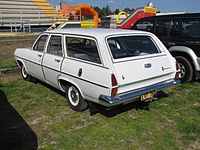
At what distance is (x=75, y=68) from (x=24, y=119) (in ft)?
4.59

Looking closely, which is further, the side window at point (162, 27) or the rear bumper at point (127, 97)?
the side window at point (162, 27)

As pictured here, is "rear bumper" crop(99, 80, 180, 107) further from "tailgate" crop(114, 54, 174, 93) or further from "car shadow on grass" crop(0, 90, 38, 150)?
"car shadow on grass" crop(0, 90, 38, 150)

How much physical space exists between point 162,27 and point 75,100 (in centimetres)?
386

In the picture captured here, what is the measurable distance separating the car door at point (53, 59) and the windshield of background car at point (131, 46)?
1167mm

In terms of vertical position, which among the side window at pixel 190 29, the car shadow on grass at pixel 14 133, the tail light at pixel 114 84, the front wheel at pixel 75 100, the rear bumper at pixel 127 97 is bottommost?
the car shadow on grass at pixel 14 133

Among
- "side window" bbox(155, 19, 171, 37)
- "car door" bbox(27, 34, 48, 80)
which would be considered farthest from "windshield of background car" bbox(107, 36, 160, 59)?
"side window" bbox(155, 19, 171, 37)

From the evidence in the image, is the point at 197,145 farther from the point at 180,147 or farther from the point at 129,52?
the point at 129,52

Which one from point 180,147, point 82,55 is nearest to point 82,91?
point 82,55

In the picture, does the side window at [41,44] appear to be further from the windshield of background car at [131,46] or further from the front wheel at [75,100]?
the windshield of background car at [131,46]

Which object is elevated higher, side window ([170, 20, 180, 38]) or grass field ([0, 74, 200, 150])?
side window ([170, 20, 180, 38])

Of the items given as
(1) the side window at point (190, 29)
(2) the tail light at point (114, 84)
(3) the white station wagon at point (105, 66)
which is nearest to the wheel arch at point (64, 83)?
(3) the white station wagon at point (105, 66)

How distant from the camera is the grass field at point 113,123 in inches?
135

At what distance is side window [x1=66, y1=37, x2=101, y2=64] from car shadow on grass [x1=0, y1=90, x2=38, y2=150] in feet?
5.26

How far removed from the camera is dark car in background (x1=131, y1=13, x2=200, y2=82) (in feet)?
19.1
